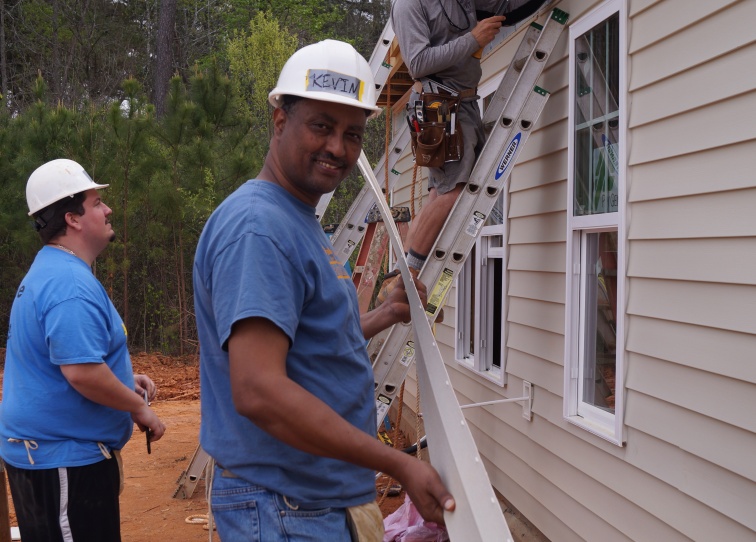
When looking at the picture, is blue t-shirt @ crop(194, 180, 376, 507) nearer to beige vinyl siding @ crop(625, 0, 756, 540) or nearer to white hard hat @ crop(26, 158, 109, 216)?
beige vinyl siding @ crop(625, 0, 756, 540)

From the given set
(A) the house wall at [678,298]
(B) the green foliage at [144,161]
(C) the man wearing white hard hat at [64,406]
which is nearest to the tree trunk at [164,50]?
(B) the green foliage at [144,161]

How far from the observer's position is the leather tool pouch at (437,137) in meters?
4.22

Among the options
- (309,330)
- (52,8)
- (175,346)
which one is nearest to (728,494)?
(309,330)

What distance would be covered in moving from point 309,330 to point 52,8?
80.2 feet

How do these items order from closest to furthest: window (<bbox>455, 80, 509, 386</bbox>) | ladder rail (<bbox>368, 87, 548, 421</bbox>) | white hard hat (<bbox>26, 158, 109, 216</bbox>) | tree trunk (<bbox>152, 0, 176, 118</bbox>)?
white hard hat (<bbox>26, 158, 109, 216</bbox>) < ladder rail (<bbox>368, 87, 548, 421</bbox>) < window (<bbox>455, 80, 509, 386</bbox>) < tree trunk (<bbox>152, 0, 176, 118</bbox>)

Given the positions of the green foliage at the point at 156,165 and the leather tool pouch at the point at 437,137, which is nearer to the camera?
the leather tool pouch at the point at 437,137

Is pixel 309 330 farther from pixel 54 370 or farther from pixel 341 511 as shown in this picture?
pixel 54 370

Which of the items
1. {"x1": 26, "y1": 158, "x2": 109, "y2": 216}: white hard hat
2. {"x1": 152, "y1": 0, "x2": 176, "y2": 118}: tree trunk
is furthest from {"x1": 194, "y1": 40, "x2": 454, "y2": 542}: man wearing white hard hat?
{"x1": 152, "y1": 0, "x2": 176, "y2": 118}: tree trunk

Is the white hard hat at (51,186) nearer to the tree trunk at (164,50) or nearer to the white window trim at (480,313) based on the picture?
the white window trim at (480,313)

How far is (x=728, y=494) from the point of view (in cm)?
273

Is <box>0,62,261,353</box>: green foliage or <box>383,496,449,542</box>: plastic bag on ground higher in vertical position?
<box>0,62,261,353</box>: green foliage

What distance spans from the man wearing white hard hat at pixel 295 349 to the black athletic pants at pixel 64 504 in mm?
1319

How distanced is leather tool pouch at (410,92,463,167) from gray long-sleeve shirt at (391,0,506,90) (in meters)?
0.20

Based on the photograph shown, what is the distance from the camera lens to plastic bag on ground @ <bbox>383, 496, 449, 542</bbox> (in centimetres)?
479
